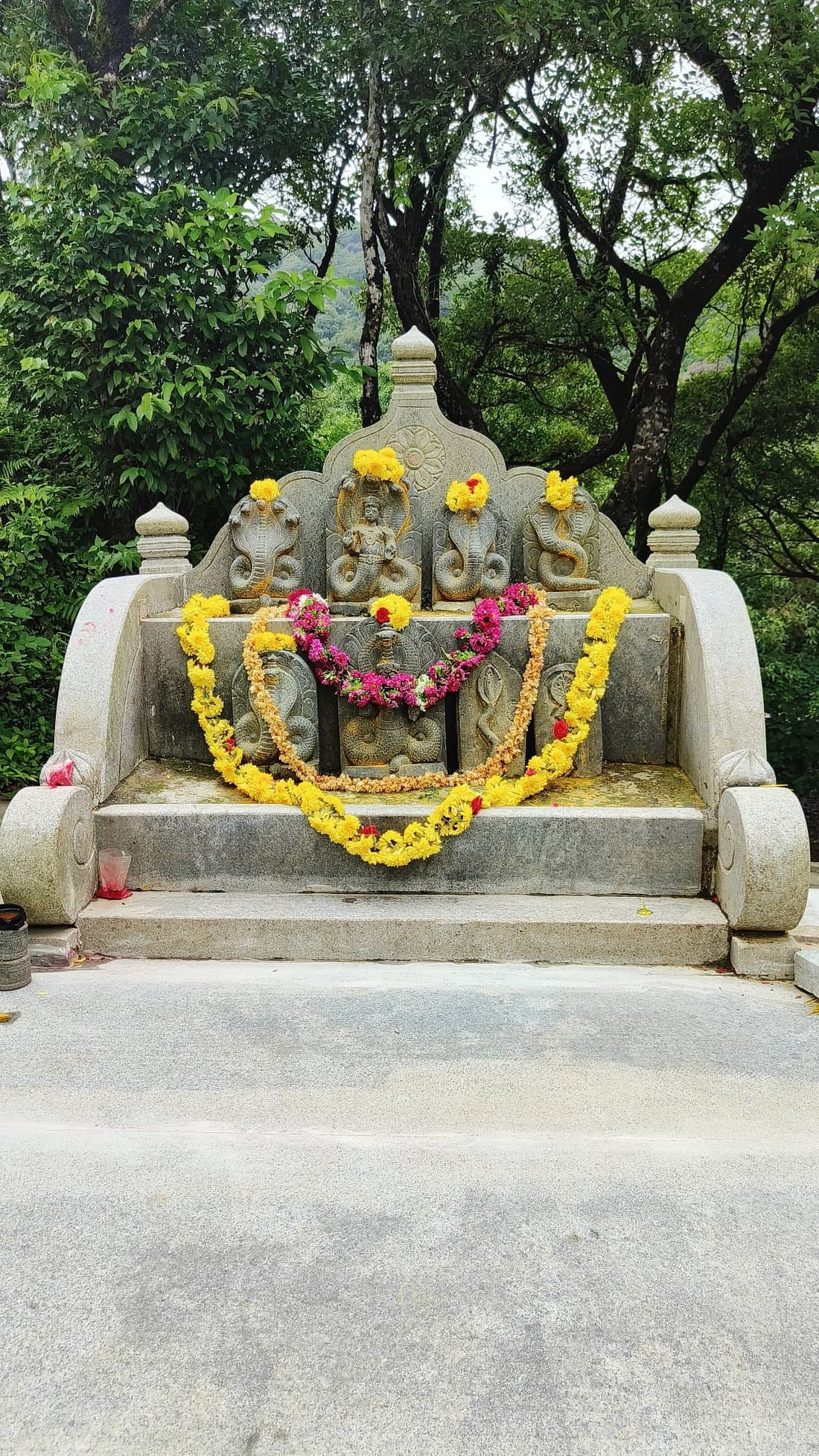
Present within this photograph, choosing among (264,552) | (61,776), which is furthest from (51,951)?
(264,552)

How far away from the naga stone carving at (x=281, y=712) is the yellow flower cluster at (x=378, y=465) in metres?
1.13

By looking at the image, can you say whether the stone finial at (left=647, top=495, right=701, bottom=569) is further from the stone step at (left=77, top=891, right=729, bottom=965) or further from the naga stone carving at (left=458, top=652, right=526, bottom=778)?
the stone step at (left=77, top=891, right=729, bottom=965)

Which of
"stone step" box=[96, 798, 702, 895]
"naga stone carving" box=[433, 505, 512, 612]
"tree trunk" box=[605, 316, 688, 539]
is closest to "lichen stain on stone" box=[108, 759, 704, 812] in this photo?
"stone step" box=[96, 798, 702, 895]

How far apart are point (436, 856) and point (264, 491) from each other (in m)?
2.35

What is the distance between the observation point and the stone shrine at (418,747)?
4.36m

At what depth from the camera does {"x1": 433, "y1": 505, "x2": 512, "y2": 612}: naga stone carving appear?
5.77 meters

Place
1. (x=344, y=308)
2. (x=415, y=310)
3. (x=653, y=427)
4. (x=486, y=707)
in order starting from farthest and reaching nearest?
(x=344, y=308) < (x=415, y=310) < (x=653, y=427) < (x=486, y=707)

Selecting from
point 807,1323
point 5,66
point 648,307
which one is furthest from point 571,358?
point 807,1323

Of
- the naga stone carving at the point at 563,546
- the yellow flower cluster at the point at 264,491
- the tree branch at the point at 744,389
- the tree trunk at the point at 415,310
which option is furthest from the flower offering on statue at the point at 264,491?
the tree branch at the point at 744,389

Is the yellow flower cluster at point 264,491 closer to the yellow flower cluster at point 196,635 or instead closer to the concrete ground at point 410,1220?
the yellow flower cluster at point 196,635

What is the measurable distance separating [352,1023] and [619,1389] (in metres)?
1.73

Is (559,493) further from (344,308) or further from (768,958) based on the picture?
(344,308)

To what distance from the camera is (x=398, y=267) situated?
Result: 418 inches

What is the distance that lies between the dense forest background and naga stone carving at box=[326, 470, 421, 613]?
2.26m
